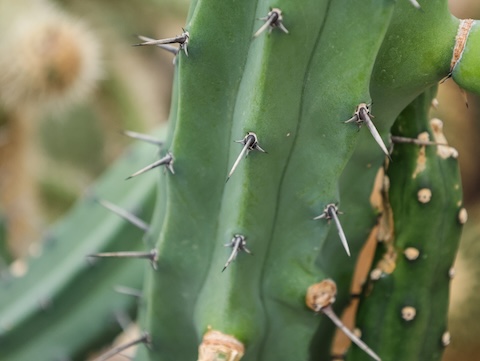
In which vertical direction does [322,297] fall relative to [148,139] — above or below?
below

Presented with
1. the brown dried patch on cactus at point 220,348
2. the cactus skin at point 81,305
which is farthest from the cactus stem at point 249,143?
the cactus skin at point 81,305

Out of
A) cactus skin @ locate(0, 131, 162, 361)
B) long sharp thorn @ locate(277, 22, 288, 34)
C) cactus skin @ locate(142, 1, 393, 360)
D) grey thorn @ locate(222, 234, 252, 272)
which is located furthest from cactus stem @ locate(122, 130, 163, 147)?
cactus skin @ locate(0, 131, 162, 361)

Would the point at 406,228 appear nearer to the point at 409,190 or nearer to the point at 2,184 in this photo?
the point at 409,190

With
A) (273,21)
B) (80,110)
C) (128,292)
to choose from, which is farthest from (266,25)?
(80,110)

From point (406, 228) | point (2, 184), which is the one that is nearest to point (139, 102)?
point (2, 184)

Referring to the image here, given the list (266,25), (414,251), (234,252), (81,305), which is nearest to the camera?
(266,25)

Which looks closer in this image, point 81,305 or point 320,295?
point 320,295

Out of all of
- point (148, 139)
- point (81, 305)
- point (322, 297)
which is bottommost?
point (81, 305)

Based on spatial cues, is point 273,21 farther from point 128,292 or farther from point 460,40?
point 128,292
